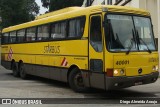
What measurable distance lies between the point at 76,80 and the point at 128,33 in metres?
2.80

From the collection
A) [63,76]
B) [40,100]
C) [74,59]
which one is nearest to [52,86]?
[63,76]

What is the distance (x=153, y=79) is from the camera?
12.9 metres

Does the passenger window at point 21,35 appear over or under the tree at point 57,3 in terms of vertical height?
under

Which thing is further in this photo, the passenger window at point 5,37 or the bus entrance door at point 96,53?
the passenger window at point 5,37

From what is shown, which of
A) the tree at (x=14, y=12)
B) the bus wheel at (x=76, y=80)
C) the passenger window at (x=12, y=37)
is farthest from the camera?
the tree at (x=14, y=12)

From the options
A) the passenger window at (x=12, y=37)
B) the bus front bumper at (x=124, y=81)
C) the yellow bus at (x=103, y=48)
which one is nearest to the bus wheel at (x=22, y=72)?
the passenger window at (x=12, y=37)

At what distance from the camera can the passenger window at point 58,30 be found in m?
14.9

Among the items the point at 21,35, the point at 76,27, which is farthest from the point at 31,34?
the point at 76,27

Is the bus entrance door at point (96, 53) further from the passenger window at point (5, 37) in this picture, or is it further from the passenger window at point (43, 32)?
the passenger window at point (5, 37)

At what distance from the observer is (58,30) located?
15484 millimetres

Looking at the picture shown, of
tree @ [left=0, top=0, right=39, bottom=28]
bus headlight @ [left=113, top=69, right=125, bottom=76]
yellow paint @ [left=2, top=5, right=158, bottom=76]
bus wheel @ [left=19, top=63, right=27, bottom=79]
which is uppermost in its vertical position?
tree @ [left=0, top=0, right=39, bottom=28]

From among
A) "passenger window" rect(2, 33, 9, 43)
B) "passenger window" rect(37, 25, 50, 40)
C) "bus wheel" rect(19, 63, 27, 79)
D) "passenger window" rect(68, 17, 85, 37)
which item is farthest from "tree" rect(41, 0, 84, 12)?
"passenger window" rect(68, 17, 85, 37)

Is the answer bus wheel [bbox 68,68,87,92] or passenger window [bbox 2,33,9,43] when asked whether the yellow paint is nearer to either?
bus wheel [bbox 68,68,87,92]

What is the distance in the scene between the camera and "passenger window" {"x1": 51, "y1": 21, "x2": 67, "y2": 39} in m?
14.9
